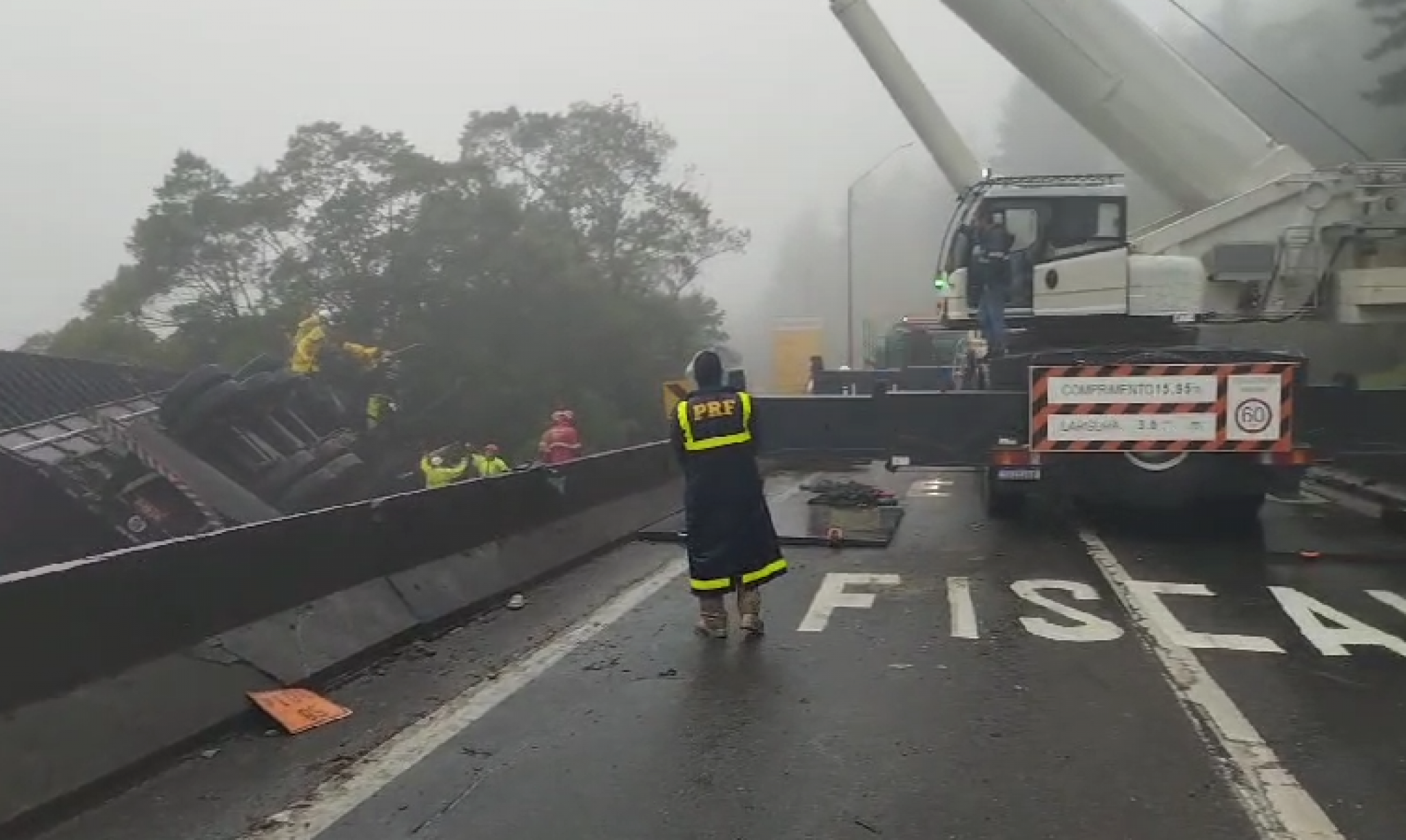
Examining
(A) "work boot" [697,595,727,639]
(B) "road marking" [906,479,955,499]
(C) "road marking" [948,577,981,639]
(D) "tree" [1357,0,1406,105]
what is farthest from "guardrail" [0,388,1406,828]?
(D) "tree" [1357,0,1406,105]

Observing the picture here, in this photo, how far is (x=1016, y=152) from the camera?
6450cm

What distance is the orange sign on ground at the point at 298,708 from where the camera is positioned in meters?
5.88

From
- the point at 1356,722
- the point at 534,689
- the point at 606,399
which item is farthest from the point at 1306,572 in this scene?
the point at 606,399

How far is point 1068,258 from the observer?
45.1 feet

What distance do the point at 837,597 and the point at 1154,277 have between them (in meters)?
5.60

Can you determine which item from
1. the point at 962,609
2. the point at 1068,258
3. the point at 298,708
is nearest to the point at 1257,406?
the point at 1068,258

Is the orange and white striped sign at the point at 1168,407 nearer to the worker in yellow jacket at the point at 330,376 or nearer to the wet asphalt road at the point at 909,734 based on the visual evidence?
the wet asphalt road at the point at 909,734

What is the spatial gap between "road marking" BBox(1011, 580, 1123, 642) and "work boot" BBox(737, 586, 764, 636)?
1600 millimetres

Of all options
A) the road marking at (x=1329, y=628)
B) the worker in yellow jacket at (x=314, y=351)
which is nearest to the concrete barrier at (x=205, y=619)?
the road marking at (x=1329, y=628)

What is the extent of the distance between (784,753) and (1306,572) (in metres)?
6.26

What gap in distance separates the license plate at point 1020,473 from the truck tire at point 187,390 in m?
11.2

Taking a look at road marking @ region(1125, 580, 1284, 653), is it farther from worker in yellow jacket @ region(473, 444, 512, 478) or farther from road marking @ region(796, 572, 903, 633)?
worker in yellow jacket @ region(473, 444, 512, 478)

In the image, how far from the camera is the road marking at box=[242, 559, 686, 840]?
463cm

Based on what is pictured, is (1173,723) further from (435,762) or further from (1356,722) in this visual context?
(435,762)
